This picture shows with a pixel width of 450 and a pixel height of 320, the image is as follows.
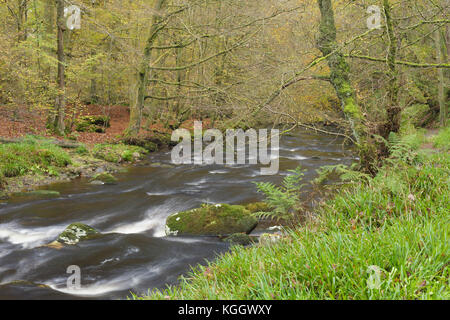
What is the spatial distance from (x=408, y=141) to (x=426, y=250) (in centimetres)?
326

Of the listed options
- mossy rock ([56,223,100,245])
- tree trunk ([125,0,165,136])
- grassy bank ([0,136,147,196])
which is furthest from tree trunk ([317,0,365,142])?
tree trunk ([125,0,165,136])

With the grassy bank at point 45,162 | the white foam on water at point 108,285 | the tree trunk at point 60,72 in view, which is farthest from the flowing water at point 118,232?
the tree trunk at point 60,72

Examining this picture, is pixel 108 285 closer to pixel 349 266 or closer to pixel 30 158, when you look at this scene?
pixel 349 266

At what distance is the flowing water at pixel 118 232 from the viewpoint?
520 cm

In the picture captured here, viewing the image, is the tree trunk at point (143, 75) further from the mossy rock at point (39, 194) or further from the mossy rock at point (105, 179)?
the mossy rock at point (39, 194)

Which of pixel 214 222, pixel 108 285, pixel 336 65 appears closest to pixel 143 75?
pixel 336 65

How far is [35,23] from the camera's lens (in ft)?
59.2

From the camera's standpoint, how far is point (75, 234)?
6633 millimetres

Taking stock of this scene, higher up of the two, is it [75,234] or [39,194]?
[39,194]

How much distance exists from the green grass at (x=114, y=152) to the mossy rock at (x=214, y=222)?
829 centimetres

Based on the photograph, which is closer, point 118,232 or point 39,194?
point 118,232

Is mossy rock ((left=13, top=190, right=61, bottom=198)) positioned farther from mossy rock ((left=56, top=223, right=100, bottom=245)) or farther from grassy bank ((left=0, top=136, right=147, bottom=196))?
mossy rock ((left=56, top=223, right=100, bottom=245))

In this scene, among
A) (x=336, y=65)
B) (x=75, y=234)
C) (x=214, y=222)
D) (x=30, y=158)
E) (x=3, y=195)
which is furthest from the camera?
(x=30, y=158)

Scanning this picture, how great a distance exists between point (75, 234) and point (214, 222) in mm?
2729
